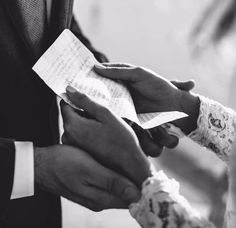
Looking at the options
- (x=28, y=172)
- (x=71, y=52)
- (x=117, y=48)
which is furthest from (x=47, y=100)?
(x=117, y=48)

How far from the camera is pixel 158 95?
53.9 inches

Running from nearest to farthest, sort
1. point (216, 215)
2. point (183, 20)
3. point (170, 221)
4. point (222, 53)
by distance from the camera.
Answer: point (170, 221), point (216, 215), point (222, 53), point (183, 20)

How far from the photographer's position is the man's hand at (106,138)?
1029 millimetres

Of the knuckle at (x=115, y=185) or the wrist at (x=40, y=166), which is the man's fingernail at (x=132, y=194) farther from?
the wrist at (x=40, y=166)

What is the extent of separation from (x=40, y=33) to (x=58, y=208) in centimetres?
48

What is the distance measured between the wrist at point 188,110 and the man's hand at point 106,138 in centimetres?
36

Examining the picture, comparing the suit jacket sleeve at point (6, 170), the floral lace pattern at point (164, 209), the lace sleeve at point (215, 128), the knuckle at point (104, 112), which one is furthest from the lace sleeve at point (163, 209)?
the lace sleeve at point (215, 128)

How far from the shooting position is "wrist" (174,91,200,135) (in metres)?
1.38

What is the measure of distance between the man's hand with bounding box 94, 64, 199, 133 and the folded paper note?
62 mm

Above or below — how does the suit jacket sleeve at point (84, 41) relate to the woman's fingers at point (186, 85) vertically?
below

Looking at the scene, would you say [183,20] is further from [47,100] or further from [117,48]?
[47,100]

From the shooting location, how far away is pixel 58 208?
4.50ft

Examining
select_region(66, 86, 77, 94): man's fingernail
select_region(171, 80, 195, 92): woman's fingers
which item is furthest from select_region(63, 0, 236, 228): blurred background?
select_region(66, 86, 77, 94): man's fingernail

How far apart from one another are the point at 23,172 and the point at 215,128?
546mm
